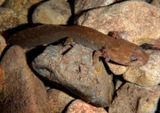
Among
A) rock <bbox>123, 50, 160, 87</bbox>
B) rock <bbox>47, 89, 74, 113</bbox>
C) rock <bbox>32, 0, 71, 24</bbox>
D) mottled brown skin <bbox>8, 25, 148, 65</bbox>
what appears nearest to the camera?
rock <bbox>123, 50, 160, 87</bbox>

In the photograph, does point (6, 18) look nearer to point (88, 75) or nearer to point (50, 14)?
point (50, 14)

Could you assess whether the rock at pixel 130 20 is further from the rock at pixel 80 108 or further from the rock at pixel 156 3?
the rock at pixel 80 108

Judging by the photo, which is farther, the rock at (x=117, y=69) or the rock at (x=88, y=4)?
the rock at (x=88, y=4)

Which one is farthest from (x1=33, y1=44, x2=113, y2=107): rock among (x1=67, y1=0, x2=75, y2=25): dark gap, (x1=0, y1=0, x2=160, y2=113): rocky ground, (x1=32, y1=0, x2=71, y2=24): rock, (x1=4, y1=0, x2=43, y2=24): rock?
(x1=4, y1=0, x2=43, y2=24): rock

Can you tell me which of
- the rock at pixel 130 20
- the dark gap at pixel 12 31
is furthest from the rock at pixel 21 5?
the rock at pixel 130 20

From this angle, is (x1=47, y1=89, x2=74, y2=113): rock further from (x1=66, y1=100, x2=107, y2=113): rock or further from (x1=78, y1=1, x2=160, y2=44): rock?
(x1=78, y1=1, x2=160, y2=44): rock

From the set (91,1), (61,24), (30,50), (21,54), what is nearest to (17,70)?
(21,54)

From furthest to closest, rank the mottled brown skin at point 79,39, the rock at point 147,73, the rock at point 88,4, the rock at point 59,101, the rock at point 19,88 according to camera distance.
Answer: the rock at point 88,4, the mottled brown skin at point 79,39, the rock at point 59,101, the rock at point 147,73, the rock at point 19,88

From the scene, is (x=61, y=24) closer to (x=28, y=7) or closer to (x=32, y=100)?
(x=28, y=7)
